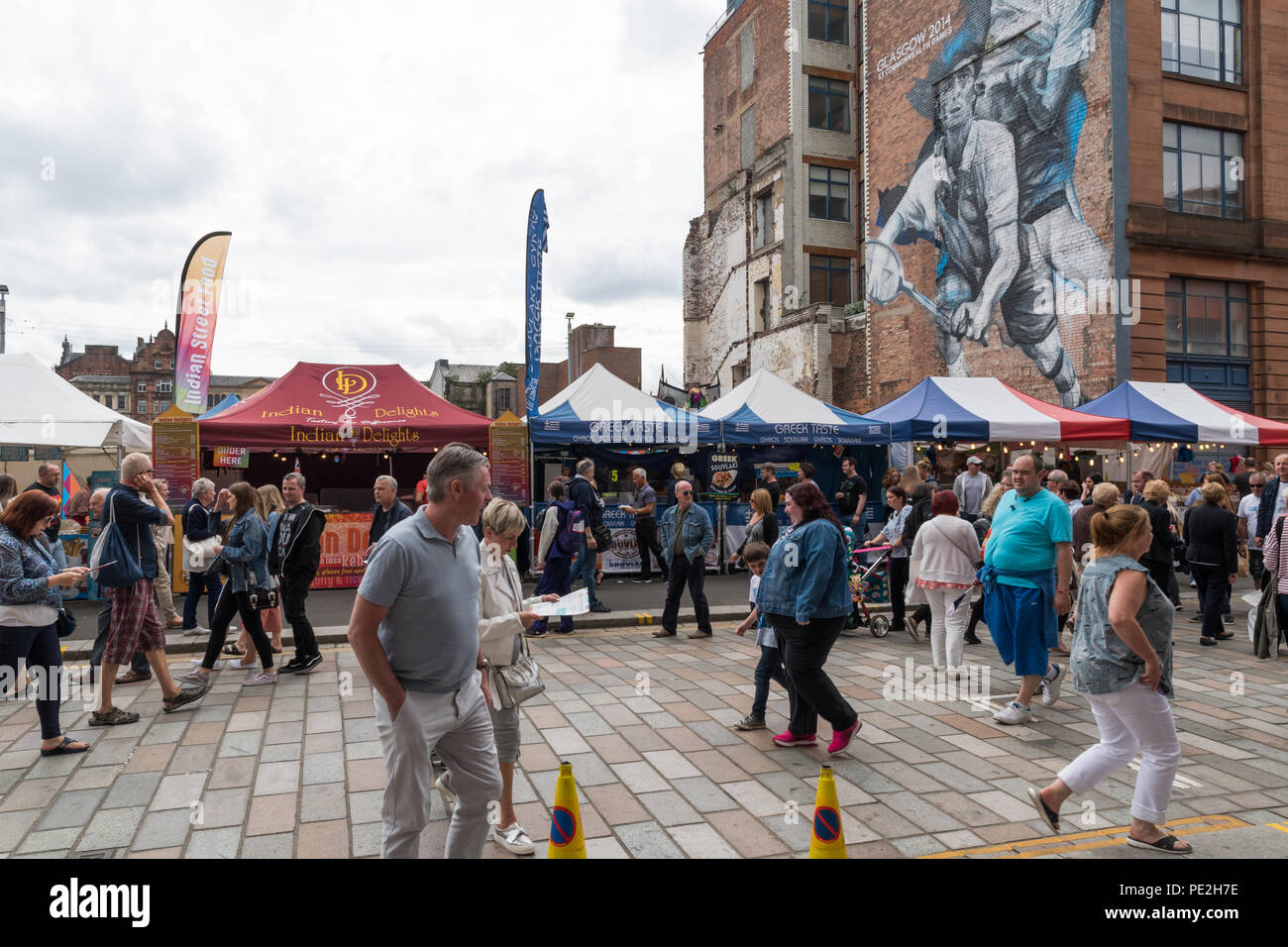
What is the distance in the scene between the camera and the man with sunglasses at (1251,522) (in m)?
10.5

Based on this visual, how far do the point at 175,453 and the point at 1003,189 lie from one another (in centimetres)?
2186

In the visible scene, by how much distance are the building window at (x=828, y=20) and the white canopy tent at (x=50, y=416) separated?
30.4 m

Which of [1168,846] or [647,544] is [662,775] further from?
[647,544]

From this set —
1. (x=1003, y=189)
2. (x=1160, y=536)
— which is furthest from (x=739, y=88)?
(x=1160, y=536)

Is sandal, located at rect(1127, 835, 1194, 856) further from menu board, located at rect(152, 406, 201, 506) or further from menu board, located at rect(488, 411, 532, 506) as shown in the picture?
menu board, located at rect(152, 406, 201, 506)

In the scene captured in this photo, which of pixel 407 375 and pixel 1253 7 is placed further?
pixel 1253 7

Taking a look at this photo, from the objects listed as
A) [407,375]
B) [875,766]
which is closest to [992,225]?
[407,375]

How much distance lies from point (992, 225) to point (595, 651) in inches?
802

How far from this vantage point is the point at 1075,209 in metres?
21.3

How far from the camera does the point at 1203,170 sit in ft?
71.4

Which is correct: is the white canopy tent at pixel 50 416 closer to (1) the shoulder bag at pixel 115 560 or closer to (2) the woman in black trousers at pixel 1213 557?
(1) the shoulder bag at pixel 115 560

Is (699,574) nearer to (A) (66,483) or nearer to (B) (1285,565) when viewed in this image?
(B) (1285,565)

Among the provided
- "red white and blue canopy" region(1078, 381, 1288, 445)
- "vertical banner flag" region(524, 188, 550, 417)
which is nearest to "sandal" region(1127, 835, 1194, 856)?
"vertical banner flag" region(524, 188, 550, 417)

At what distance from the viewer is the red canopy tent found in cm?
1307
